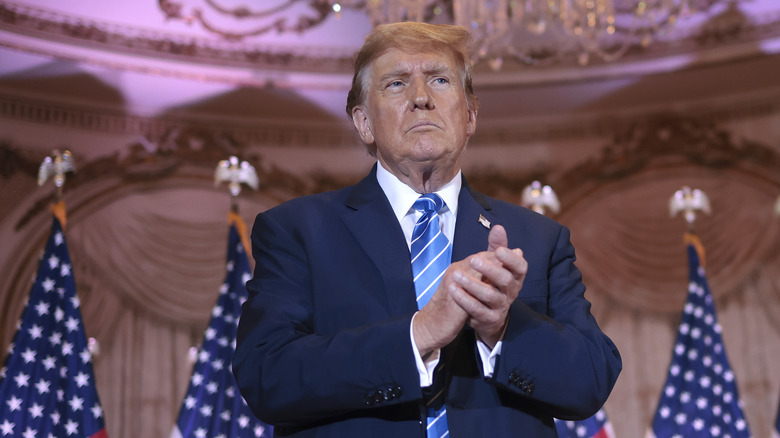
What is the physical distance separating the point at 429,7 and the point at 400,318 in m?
5.94

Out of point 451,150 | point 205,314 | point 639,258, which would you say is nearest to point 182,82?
point 205,314

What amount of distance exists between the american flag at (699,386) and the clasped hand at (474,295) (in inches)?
206

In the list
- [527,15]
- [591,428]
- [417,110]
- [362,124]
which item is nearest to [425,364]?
[417,110]

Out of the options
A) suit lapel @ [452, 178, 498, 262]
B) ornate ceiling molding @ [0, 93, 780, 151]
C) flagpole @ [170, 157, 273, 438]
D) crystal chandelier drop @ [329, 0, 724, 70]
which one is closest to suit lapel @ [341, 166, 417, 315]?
suit lapel @ [452, 178, 498, 262]

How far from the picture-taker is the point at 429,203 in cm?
170

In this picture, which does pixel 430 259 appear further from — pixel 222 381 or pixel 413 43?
pixel 222 381

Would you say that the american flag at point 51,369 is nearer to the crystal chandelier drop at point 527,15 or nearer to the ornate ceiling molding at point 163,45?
the ornate ceiling molding at point 163,45

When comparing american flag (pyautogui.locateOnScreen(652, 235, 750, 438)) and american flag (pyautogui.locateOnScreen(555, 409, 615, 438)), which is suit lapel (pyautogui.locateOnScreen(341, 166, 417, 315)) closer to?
american flag (pyautogui.locateOnScreen(555, 409, 615, 438))

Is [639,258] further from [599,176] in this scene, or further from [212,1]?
[212,1]

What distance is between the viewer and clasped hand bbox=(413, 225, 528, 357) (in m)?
1.33

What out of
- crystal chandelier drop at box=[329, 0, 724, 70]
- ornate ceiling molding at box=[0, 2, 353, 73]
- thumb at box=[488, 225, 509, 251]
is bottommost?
thumb at box=[488, 225, 509, 251]

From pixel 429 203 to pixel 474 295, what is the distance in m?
0.38

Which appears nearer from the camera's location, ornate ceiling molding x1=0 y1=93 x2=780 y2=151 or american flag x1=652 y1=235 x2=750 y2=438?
american flag x1=652 y1=235 x2=750 y2=438

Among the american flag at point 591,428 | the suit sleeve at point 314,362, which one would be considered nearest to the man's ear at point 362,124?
the suit sleeve at point 314,362
